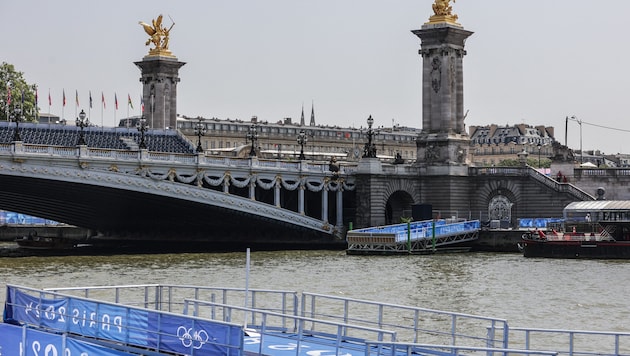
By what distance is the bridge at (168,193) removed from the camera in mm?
69000

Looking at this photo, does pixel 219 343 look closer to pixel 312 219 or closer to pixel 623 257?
pixel 623 257

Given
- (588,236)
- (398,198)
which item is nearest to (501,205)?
(398,198)

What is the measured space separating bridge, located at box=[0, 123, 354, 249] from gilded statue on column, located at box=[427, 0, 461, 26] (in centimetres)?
1180

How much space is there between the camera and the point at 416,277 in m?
57.1

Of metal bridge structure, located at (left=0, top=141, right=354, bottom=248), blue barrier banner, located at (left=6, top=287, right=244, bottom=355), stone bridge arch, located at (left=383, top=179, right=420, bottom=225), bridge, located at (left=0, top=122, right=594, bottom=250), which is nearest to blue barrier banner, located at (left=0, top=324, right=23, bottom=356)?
blue barrier banner, located at (left=6, top=287, right=244, bottom=355)

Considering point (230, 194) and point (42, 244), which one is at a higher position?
point (230, 194)

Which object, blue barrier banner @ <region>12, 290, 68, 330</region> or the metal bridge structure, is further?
the metal bridge structure

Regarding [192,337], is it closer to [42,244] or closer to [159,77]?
[42,244]

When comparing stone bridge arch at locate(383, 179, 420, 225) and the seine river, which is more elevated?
stone bridge arch at locate(383, 179, 420, 225)

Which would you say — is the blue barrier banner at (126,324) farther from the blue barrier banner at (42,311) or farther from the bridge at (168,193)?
the bridge at (168,193)

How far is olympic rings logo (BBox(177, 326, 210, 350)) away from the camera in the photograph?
21812 mm

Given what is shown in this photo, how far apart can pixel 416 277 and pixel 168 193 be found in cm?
1994

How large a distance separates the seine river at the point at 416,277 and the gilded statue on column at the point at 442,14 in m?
19.0

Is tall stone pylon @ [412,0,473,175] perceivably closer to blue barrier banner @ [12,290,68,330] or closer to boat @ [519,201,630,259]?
boat @ [519,201,630,259]
